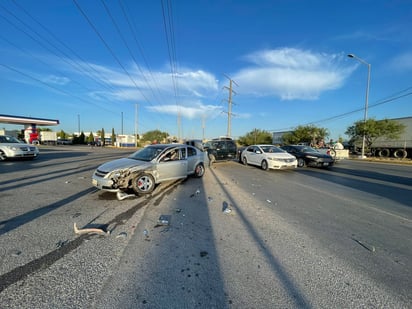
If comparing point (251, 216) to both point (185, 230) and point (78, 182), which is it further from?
point (78, 182)

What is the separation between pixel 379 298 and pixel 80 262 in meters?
3.46

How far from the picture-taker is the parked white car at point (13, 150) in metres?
10.6

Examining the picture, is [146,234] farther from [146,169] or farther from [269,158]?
[269,158]

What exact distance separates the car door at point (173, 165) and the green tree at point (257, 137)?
5604 centimetres

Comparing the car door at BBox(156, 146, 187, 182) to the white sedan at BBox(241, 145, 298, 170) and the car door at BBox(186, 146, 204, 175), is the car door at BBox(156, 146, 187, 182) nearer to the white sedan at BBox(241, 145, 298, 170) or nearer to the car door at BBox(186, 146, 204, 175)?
the car door at BBox(186, 146, 204, 175)

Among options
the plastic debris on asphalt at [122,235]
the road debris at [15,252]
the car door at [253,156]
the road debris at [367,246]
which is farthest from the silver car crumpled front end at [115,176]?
the car door at [253,156]

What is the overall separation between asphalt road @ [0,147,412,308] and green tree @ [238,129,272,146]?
5722cm

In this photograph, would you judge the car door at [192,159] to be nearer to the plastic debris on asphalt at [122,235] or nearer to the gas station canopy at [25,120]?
the plastic debris on asphalt at [122,235]

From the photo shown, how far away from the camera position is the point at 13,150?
34.9 feet

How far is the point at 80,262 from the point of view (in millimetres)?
2246

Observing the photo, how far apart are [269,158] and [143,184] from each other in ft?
23.9

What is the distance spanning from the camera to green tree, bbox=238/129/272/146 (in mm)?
59600

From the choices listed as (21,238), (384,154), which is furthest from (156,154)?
(384,154)

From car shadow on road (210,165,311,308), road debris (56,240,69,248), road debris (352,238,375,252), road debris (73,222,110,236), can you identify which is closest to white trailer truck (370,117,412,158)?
road debris (352,238,375,252)
